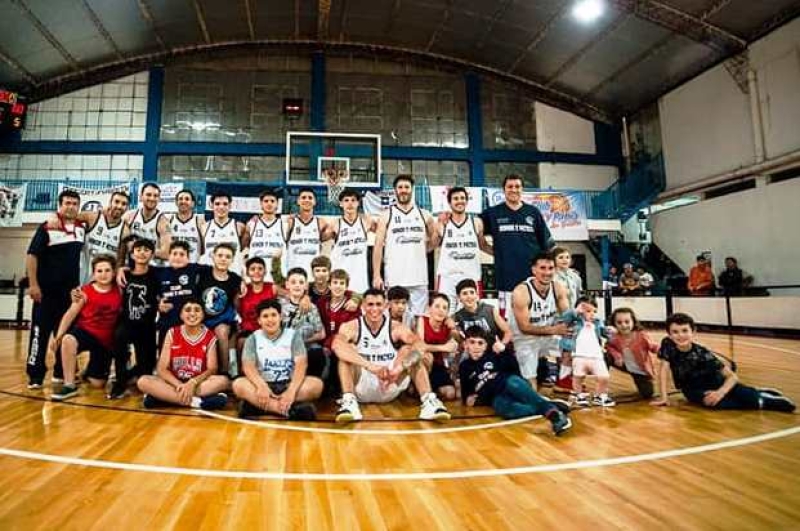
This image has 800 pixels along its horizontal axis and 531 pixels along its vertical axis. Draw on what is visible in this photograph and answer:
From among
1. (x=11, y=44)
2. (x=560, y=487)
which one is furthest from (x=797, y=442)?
(x=11, y=44)

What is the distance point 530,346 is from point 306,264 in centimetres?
223

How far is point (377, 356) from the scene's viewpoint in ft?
10.9

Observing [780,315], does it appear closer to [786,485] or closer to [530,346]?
[530,346]

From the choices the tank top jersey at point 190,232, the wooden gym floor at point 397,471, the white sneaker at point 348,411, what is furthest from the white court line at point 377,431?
the tank top jersey at point 190,232

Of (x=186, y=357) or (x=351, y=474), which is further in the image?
(x=186, y=357)

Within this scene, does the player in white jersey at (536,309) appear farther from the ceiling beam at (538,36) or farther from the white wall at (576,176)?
the white wall at (576,176)

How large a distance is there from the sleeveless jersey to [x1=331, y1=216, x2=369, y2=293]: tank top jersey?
4.50ft

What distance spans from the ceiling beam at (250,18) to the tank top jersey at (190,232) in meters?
9.99

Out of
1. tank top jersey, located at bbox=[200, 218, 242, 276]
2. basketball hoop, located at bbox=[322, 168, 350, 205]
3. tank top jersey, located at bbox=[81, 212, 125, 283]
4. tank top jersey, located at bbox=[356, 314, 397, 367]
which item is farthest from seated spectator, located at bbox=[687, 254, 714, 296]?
tank top jersey, located at bbox=[81, 212, 125, 283]

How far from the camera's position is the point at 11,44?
11789mm

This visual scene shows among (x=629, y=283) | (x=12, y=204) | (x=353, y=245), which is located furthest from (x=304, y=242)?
(x=12, y=204)

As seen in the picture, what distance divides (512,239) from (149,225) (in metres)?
3.28

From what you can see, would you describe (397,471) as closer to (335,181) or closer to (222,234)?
(222,234)

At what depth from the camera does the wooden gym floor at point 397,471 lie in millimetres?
1538
